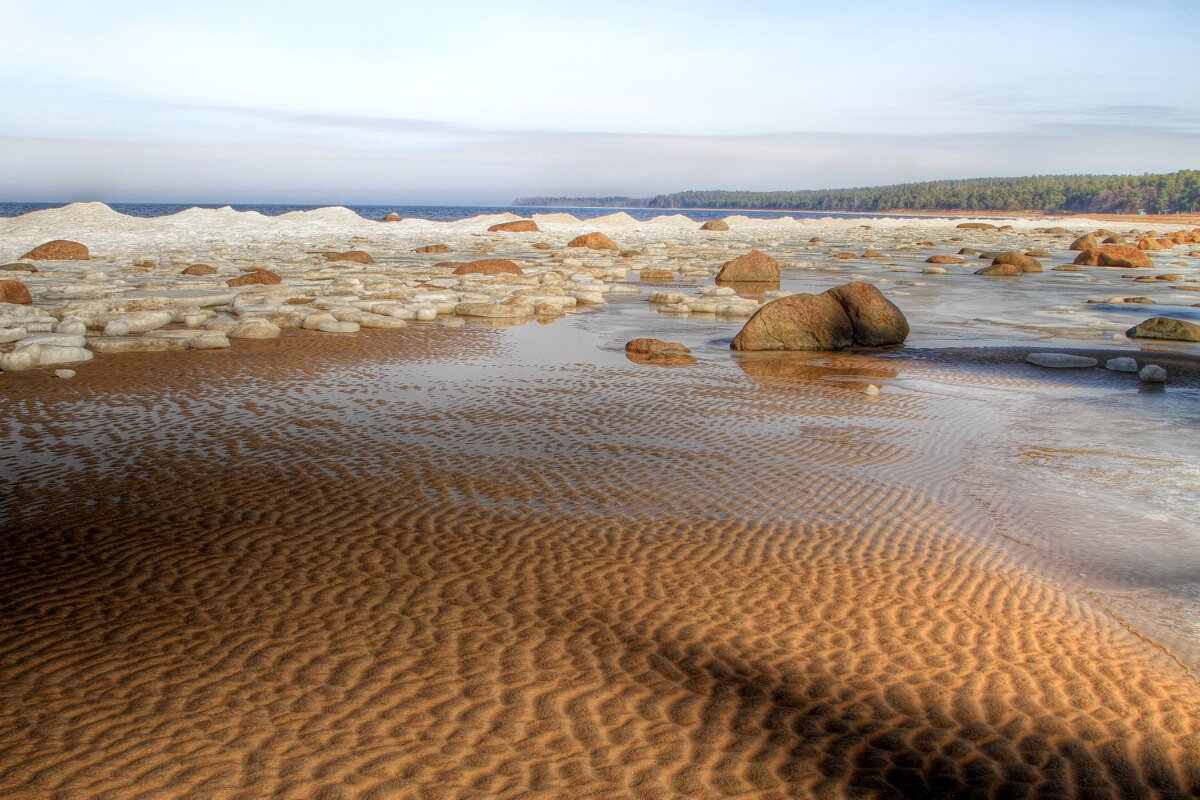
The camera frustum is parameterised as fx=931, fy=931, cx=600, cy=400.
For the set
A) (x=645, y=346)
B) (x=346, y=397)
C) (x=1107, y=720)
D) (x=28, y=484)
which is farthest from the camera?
(x=645, y=346)

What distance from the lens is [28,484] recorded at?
21.7ft

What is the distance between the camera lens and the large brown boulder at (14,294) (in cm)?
1656

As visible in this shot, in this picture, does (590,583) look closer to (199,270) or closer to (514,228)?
(199,270)

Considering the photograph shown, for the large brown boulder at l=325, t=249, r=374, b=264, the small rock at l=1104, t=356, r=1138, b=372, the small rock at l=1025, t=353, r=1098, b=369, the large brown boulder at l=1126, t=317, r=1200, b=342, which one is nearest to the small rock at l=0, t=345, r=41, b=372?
the small rock at l=1025, t=353, r=1098, b=369

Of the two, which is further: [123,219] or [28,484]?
[123,219]

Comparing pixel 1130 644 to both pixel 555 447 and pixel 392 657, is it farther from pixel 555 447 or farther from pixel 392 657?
pixel 555 447

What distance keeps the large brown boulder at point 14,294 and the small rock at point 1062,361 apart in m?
16.7

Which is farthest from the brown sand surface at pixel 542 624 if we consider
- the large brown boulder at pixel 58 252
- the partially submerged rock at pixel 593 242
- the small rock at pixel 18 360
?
the partially submerged rock at pixel 593 242

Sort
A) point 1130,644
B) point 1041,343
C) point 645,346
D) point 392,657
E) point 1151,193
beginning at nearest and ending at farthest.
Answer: point 392,657
point 1130,644
point 645,346
point 1041,343
point 1151,193

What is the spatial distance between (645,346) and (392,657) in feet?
29.1

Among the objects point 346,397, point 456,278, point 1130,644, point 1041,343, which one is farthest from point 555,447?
point 456,278

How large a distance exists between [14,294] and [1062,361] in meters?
17.3

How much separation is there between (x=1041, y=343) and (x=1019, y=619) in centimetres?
1093

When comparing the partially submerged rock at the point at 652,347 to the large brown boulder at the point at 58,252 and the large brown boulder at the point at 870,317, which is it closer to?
the large brown boulder at the point at 870,317
